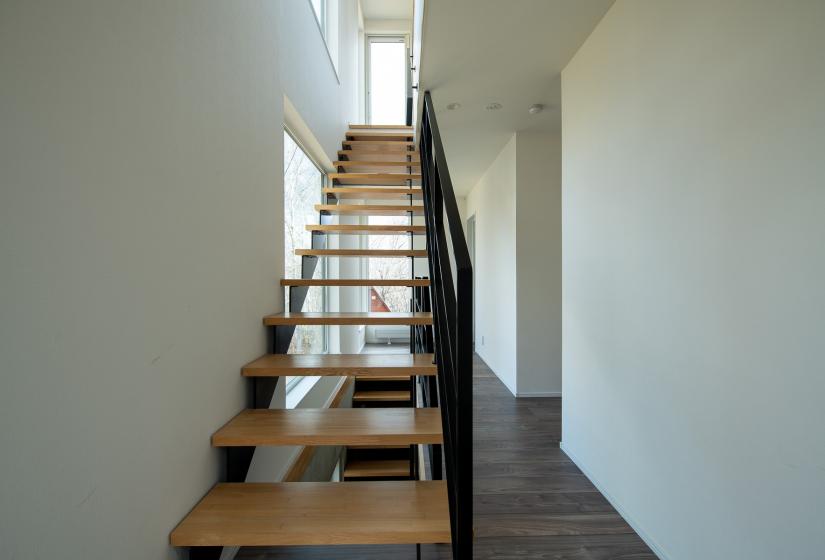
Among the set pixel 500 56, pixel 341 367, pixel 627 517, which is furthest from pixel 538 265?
pixel 341 367

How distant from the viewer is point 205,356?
142 centimetres

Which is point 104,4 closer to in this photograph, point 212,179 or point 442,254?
point 212,179

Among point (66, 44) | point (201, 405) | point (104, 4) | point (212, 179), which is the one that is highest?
point (104, 4)

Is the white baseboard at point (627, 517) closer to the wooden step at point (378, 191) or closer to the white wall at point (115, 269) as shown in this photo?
the white wall at point (115, 269)

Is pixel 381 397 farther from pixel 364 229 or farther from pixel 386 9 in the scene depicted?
pixel 386 9

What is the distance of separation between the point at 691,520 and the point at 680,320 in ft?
2.38

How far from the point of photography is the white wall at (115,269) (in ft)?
2.49

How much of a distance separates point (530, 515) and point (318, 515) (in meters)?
1.23

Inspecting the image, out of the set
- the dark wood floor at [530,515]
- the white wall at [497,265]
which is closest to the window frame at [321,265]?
the dark wood floor at [530,515]

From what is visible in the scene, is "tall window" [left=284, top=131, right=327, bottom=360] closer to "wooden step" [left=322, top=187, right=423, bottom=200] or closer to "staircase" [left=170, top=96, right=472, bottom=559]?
"wooden step" [left=322, top=187, right=423, bottom=200]

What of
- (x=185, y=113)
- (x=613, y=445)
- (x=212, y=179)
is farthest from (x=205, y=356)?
(x=613, y=445)

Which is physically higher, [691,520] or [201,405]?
[201,405]

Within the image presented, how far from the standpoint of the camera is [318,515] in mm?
1224

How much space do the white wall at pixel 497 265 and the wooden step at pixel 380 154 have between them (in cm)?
104
